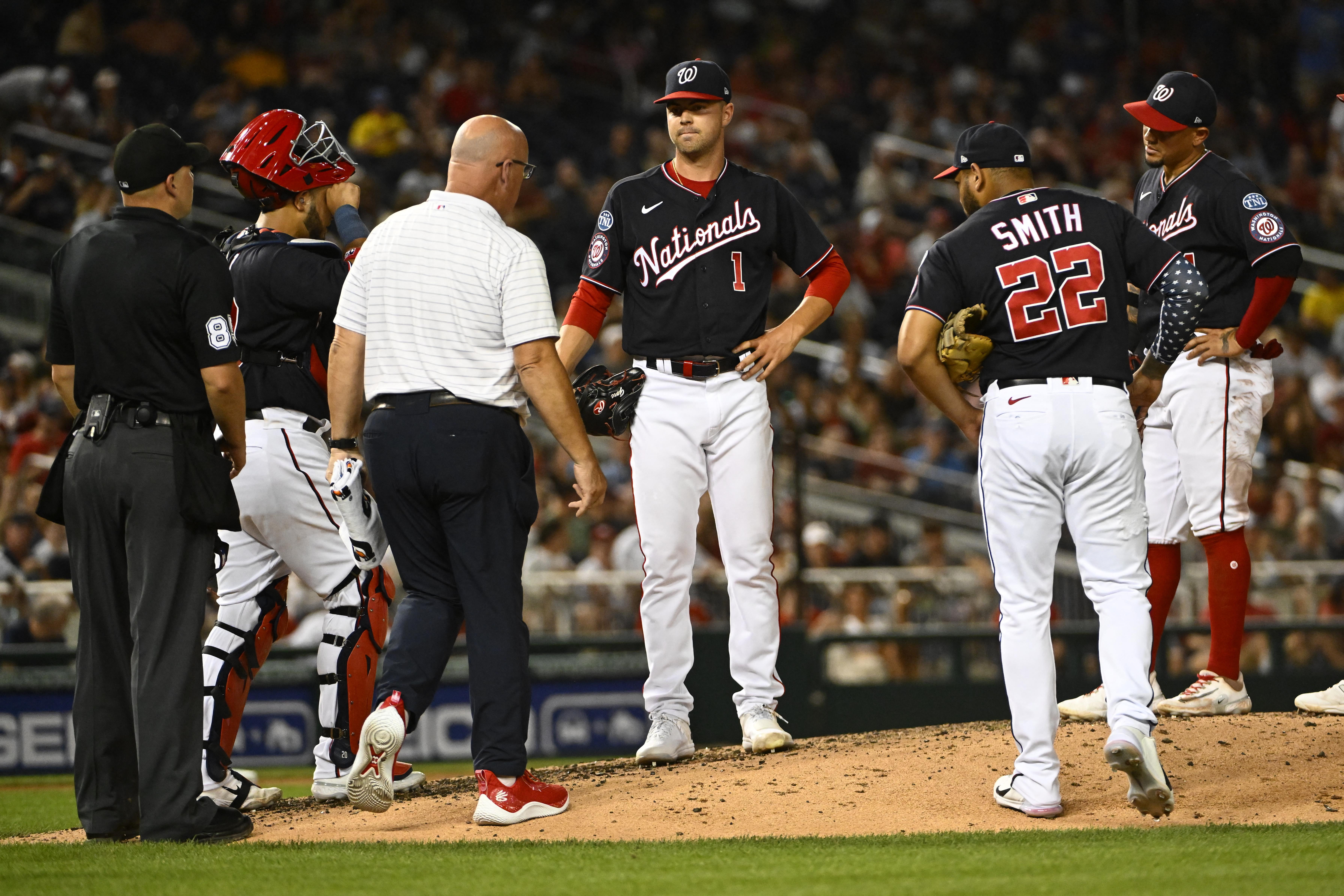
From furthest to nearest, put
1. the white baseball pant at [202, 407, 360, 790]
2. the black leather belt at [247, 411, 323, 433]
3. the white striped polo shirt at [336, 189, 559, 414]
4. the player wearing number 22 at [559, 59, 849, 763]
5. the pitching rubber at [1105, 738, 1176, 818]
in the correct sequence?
the player wearing number 22 at [559, 59, 849, 763] < the black leather belt at [247, 411, 323, 433] < the white baseball pant at [202, 407, 360, 790] < the white striped polo shirt at [336, 189, 559, 414] < the pitching rubber at [1105, 738, 1176, 818]

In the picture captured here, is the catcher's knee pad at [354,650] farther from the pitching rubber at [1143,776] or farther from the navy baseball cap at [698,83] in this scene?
the pitching rubber at [1143,776]

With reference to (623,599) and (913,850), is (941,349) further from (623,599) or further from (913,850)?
(623,599)

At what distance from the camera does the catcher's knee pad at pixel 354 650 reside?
5.50 metres

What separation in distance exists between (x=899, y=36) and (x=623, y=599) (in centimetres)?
1200

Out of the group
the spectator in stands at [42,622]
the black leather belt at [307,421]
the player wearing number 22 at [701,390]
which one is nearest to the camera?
the black leather belt at [307,421]

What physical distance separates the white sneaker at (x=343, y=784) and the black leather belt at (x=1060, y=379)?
8.58 feet

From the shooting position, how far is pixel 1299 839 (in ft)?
14.8

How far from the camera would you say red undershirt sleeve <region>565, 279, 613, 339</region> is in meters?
6.19

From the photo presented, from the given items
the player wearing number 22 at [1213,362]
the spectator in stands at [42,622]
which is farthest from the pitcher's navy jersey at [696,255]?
the spectator in stands at [42,622]

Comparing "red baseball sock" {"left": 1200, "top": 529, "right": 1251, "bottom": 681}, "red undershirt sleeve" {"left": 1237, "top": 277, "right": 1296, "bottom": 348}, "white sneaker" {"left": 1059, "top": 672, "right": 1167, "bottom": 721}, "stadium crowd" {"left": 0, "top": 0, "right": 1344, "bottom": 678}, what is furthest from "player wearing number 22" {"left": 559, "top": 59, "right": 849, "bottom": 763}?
"stadium crowd" {"left": 0, "top": 0, "right": 1344, "bottom": 678}

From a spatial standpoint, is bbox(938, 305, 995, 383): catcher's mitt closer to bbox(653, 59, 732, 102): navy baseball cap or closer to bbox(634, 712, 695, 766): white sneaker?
bbox(653, 59, 732, 102): navy baseball cap

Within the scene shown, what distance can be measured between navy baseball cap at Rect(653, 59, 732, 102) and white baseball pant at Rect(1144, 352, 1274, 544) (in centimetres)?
219

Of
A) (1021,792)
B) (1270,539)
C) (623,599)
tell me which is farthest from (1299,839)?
(1270,539)

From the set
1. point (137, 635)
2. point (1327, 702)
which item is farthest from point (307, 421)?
point (1327, 702)
